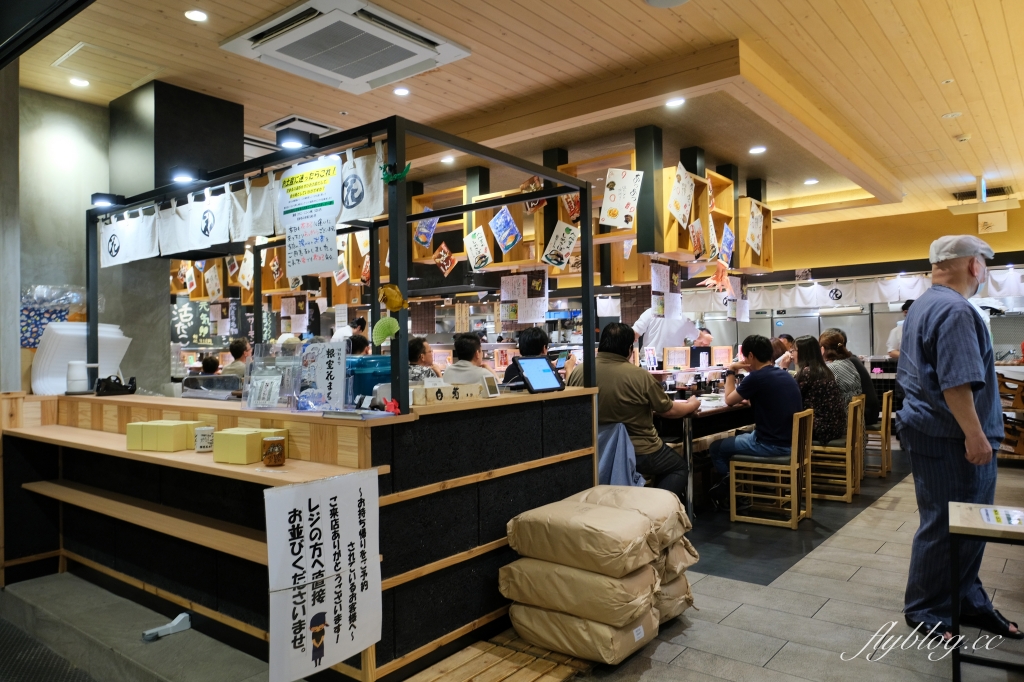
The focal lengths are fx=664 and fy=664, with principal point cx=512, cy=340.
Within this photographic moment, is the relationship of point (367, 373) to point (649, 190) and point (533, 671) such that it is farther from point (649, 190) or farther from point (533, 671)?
point (649, 190)

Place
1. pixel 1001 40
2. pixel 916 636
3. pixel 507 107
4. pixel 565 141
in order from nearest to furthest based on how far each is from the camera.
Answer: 1. pixel 916 636
2. pixel 1001 40
3. pixel 507 107
4. pixel 565 141

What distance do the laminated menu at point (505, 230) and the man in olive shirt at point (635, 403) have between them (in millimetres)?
2285

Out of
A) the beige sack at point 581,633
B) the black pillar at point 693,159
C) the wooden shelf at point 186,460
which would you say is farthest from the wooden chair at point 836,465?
the wooden shelf at point 186,460

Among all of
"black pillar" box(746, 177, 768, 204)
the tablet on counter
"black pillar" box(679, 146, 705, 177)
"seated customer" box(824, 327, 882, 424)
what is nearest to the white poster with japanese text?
the tablet on counter

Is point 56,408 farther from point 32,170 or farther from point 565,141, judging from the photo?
point 565,141

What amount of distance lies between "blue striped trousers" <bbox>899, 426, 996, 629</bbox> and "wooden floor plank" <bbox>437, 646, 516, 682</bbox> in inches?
79.7

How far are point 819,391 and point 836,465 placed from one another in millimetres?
697

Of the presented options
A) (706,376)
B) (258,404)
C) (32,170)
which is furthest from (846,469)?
(32,170)

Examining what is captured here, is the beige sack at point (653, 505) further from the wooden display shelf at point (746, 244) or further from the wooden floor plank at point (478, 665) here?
the wooden display shelf at point (746, 244)

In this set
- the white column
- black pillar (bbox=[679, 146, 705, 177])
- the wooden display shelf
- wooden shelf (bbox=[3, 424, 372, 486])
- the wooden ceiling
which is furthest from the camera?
the wooden display shelf

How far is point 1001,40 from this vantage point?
483cm

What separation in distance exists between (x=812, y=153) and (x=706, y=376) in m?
3.03

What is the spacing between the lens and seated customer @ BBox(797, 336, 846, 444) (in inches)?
233

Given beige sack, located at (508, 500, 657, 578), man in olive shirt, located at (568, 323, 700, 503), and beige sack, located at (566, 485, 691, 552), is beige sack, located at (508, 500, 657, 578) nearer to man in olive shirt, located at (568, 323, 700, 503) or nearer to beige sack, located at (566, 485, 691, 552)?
beige sack, located at (566, 485, 691, 552)
